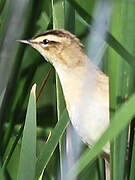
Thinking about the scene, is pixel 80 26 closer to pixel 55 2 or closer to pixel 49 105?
pixel 55 2

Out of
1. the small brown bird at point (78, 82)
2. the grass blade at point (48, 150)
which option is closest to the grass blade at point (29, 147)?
the grass blade at point (48, 150)

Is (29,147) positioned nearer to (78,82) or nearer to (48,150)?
(48,150)

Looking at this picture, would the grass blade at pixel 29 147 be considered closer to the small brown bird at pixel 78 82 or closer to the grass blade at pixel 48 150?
the grass blade at pixel 48 150

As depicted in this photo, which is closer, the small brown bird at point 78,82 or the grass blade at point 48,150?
the grass blade at point 48,150


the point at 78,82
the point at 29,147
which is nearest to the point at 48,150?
the point at 29,147

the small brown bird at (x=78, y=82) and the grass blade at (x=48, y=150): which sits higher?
the small brown bird at (x=78, y=82)

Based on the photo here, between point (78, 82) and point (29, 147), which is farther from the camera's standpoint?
point (78, 82)

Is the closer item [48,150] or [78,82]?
[48,150]

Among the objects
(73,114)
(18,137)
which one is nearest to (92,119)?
(73,114)
